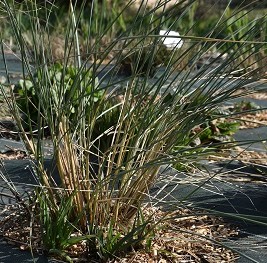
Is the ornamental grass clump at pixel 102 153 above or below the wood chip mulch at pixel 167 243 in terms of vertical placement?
above

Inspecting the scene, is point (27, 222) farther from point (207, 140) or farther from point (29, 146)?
point (207, 140)

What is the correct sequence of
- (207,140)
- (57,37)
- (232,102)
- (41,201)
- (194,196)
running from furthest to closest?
(57,37) < (232,102) < (207,140) < (194,196) < (41,201)

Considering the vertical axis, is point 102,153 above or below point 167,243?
above

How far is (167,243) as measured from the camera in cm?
325

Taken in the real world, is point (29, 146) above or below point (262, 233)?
above

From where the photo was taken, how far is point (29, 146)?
10.8 ft

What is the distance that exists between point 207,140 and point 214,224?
207 cm

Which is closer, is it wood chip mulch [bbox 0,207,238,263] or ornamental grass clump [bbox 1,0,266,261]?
ornamental grass clump [bbox 1,0,266,261]

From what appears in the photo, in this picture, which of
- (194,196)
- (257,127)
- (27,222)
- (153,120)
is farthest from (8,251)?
(257,127)

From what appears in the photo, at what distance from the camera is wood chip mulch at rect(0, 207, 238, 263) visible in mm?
3127

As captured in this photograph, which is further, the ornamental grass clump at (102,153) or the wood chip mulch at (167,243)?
the wood chip mulch at (167,243)

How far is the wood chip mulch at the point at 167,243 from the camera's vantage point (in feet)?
10.3

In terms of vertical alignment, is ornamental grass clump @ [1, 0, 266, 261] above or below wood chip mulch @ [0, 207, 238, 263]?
above

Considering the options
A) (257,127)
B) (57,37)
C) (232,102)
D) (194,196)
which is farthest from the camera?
(57,37)
